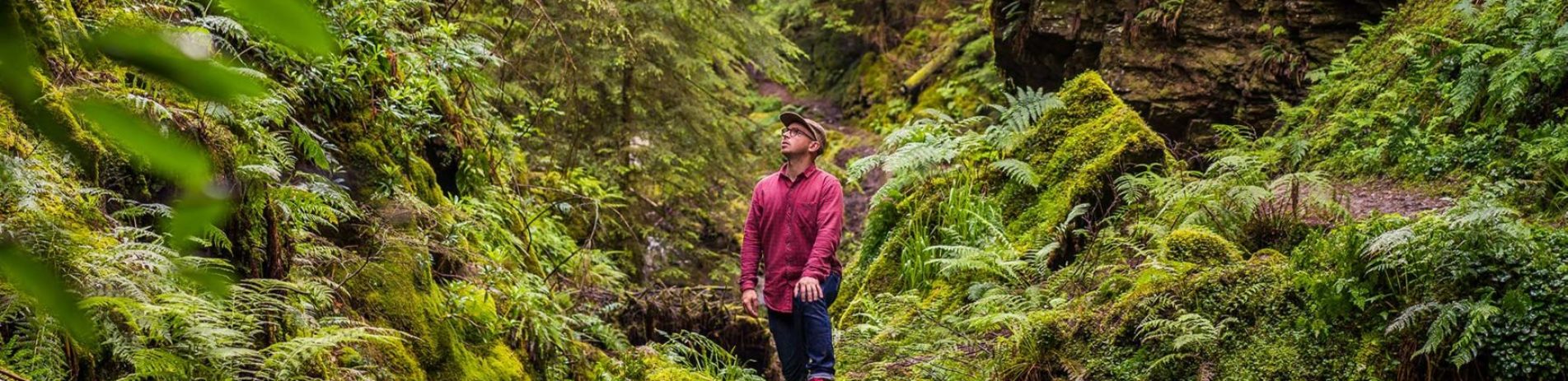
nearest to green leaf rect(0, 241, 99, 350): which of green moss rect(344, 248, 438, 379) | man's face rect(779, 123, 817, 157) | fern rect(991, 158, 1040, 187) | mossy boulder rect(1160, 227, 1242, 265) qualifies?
green moss rect(344, 248, 438, 379)

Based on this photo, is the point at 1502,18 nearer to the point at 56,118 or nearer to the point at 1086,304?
the point at 1086,304

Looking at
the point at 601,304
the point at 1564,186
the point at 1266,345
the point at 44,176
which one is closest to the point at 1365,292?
the point at 1266,345

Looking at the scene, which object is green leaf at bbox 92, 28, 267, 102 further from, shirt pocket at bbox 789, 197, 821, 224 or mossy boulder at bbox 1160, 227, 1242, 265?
mossy boulder at bbox 1160, 227, 1242, 265

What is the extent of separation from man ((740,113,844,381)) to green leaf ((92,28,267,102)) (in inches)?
180

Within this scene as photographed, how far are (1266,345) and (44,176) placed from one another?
459 centimetres

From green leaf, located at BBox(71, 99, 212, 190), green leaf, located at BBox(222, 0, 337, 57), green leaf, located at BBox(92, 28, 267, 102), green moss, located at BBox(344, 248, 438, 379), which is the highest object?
green leaf, located at BBox(222, 0, 337, 57)

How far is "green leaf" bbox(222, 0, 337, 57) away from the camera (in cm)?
77

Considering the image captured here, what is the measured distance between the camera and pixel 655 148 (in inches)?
521

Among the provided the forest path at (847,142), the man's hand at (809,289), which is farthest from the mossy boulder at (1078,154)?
the forest path at (847,142)

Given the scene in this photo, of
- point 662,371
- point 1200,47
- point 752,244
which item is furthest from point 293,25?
point 1200,47

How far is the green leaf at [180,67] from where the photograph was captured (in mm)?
777

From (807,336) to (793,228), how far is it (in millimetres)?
576

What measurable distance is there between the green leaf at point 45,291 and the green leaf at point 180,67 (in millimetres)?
228

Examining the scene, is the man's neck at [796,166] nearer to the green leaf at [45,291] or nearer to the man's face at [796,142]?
the man's face at [796,142]
